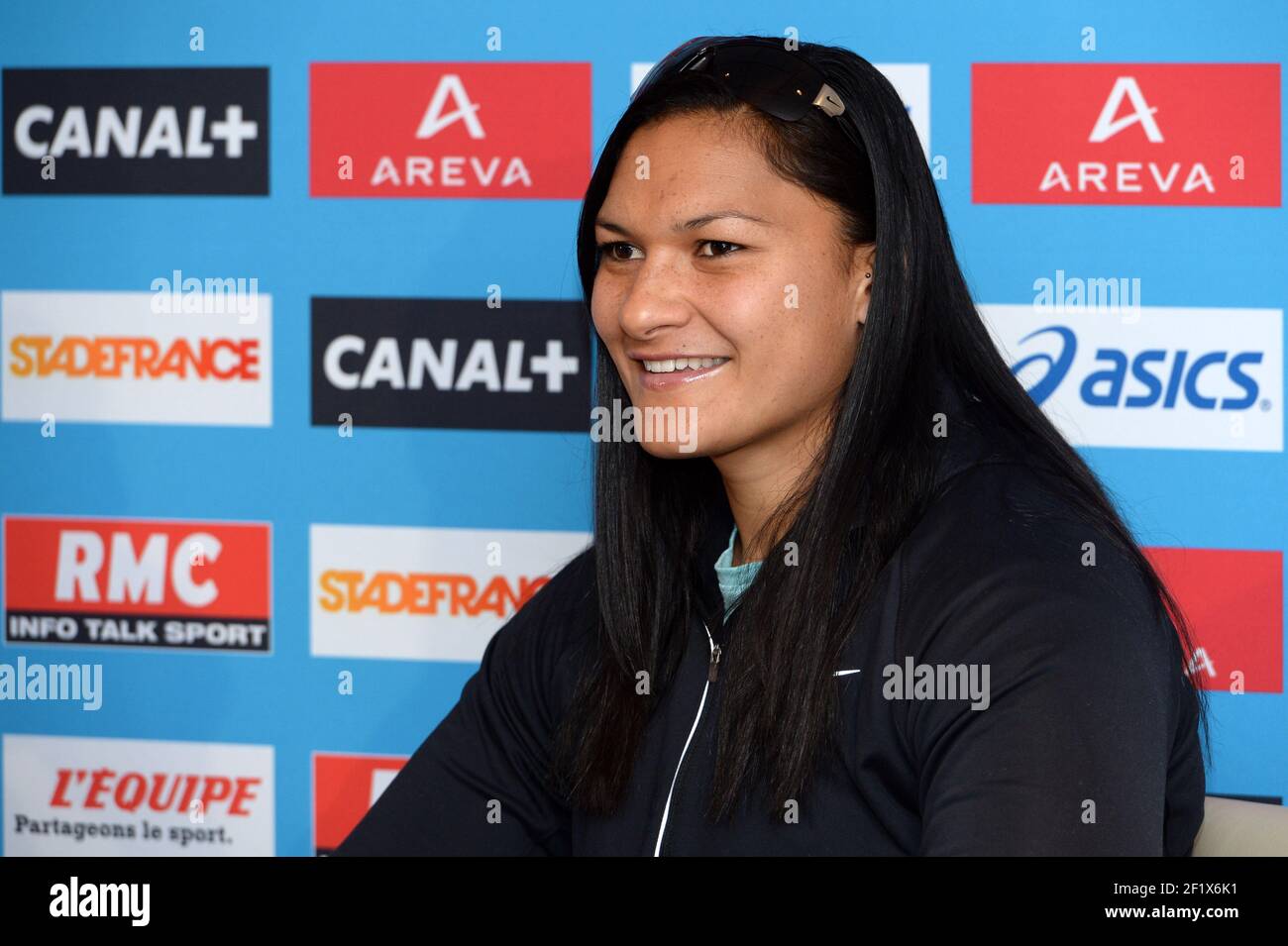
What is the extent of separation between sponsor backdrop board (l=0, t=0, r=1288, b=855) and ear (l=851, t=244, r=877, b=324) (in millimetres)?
617

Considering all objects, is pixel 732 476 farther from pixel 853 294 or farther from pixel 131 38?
pixel 131 38

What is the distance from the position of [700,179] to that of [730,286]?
0.09 metres

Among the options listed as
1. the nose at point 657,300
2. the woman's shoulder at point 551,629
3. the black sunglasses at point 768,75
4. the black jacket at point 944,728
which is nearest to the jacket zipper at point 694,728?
the black jacket at point 944,728

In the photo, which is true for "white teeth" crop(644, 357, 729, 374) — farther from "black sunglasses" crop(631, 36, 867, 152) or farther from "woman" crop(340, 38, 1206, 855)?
"black sunglasses" crop(631, 36, 867, 152)

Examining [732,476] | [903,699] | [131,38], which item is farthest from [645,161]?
[131,38]

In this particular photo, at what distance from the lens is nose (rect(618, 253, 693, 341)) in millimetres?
1142

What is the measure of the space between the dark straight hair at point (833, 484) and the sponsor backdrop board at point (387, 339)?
0.60 metres

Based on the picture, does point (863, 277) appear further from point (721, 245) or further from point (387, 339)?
point (387, 339)

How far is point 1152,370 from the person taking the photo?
1.70m

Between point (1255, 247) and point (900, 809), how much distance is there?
101cm

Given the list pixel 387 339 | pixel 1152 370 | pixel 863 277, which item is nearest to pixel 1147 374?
pixel 1152 370

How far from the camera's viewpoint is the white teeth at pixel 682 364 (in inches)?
45.7

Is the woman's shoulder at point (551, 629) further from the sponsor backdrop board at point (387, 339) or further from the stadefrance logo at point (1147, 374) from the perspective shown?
the stadefrance logo at point (1147, 374)
